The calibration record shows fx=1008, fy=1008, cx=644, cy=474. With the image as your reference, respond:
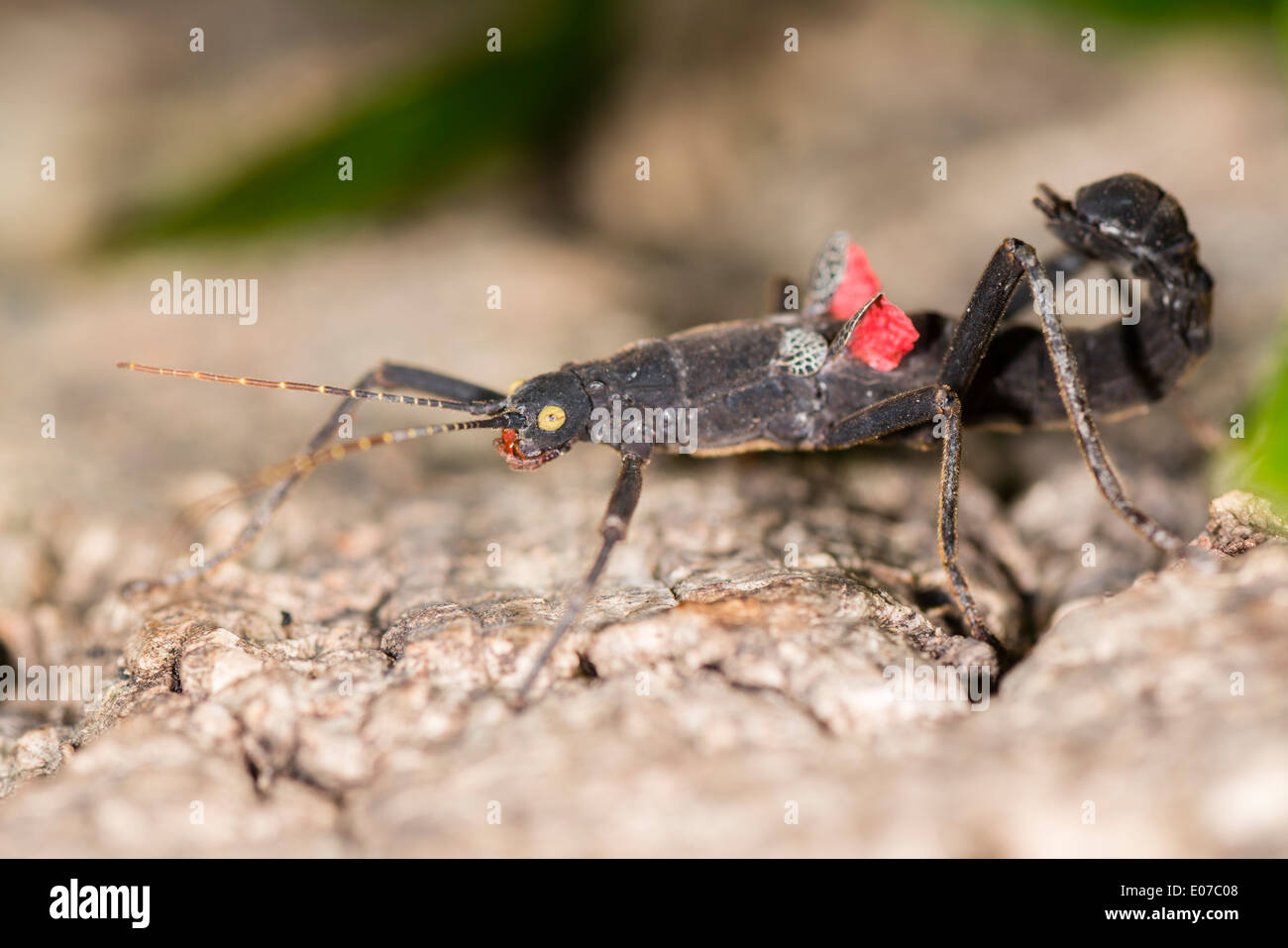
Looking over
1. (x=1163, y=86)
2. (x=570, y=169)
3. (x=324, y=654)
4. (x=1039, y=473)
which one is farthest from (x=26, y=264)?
(x=1163, y=86)

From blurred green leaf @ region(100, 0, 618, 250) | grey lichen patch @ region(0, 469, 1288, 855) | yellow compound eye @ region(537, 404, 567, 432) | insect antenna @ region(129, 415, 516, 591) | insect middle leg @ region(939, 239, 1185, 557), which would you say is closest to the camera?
grey lichen patch @ region(0, 469, 1288, 855)

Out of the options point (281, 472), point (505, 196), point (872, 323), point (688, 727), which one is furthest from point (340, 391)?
point (505, 196)

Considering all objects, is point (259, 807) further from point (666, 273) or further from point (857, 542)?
point (666, 273)

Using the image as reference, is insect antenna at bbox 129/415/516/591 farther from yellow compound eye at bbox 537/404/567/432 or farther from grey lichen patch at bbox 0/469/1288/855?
grey lichen patch at bbox 0/469/1288/855

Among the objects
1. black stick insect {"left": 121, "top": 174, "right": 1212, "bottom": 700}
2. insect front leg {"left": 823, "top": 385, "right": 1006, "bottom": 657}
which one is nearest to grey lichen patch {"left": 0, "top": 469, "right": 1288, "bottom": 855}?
insect front leg {"left": 823, "top": 385, "right": 1006, "bottom": 657}

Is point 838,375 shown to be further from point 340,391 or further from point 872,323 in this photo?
point 340,391

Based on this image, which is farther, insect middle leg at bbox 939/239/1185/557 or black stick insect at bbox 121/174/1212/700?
black stick insect at bbox 121/174/1212/700
